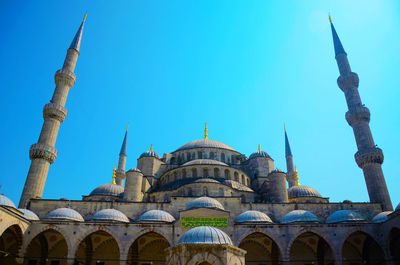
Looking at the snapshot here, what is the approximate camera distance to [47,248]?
1873 centimetres

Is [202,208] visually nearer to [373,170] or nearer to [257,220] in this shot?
[257,220]

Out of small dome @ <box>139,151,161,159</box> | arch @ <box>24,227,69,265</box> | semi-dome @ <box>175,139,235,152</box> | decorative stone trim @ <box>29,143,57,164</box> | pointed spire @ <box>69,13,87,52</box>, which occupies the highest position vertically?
pointed spire @ <box>69,13,87,52</box>

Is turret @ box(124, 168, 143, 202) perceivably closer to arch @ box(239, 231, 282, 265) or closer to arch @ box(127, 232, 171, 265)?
arch @ box(127, 232, 171, 265)

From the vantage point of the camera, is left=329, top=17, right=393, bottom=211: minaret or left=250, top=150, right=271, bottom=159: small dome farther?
left=250, top=150, right=271, bottom=159: small dome

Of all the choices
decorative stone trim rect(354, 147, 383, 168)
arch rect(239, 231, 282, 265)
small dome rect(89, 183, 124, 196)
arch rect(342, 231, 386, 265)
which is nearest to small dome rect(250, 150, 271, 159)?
decorative stone trim rect(354, 147, 383, 168)

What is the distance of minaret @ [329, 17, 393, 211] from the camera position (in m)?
21.5

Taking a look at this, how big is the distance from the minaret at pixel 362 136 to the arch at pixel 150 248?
1513 centimetres

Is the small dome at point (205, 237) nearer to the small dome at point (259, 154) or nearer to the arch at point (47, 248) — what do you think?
the arch at point (47, 248)

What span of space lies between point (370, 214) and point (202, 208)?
1197 cm

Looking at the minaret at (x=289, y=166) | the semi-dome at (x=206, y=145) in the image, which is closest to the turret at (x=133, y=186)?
the semi-dome at (x=206, y=145)

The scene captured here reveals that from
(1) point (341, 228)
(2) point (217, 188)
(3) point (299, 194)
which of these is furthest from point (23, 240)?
(3) point (299, 194)

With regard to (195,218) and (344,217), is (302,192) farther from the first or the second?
(195,218)

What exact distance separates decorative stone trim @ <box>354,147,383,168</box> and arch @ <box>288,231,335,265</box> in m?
7.60

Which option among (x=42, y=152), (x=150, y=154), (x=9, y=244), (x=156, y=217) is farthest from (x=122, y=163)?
(x=156, y=217)
